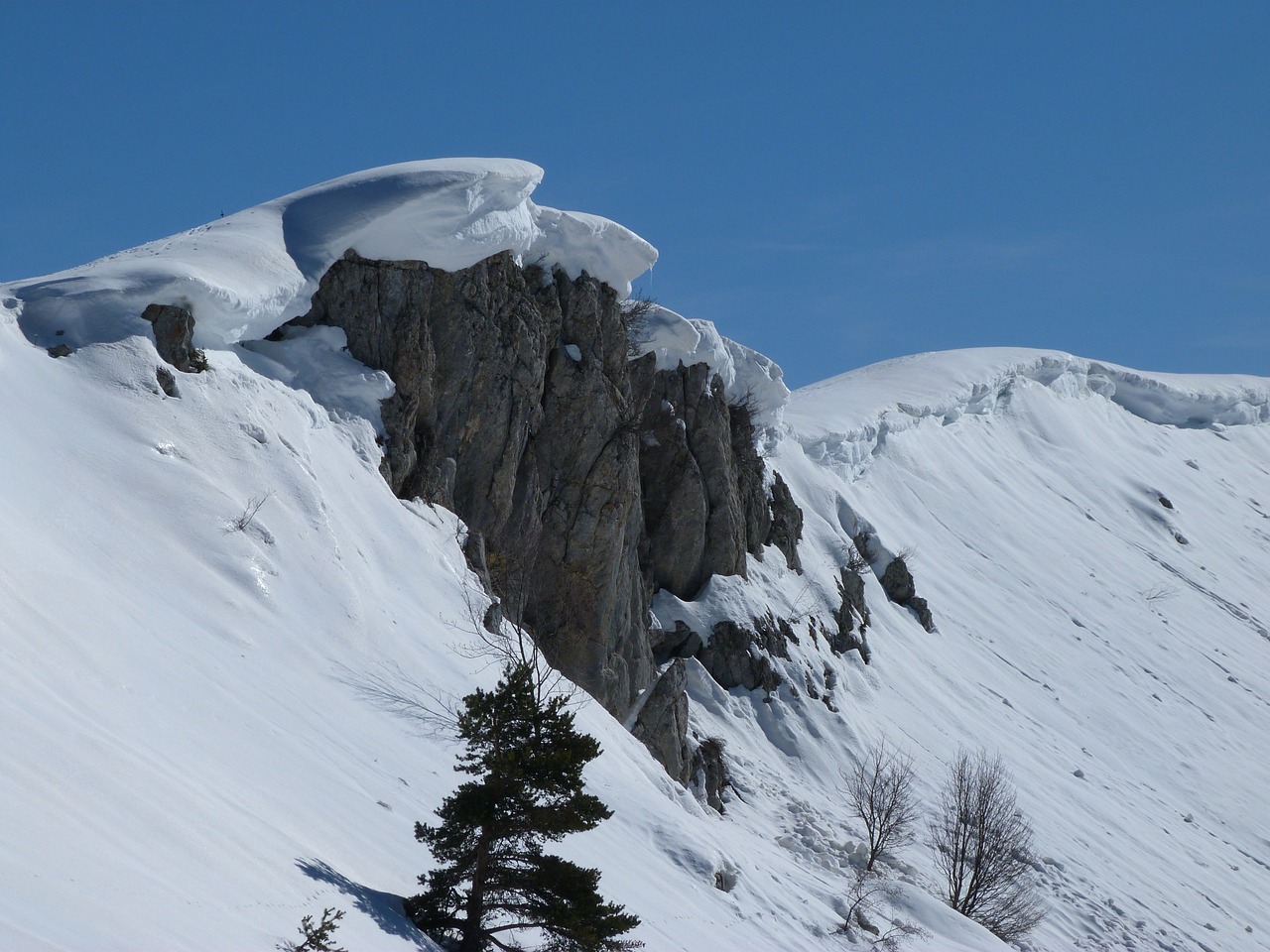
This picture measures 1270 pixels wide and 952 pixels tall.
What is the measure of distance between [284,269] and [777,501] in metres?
16.9

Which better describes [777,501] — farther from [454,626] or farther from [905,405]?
[905,405]

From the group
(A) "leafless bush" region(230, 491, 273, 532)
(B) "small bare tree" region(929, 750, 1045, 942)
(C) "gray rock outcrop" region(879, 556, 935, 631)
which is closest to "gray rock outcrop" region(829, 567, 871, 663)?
(C) "gray rock outcrop" region(879, 556, 935, 631)

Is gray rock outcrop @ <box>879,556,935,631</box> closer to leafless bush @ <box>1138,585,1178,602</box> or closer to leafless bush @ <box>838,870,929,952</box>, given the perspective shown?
leafless bush @ <box>1138,585,1178,602</box>

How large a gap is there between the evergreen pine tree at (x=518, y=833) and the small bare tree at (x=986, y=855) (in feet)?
53.5

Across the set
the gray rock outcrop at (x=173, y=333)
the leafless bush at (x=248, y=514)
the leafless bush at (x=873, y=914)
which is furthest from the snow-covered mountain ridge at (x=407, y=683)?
the leafless bush at (x=873, y=914)

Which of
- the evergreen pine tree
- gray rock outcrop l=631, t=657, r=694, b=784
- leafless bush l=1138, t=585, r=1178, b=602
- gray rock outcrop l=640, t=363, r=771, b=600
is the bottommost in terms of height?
the evergreen pine tree

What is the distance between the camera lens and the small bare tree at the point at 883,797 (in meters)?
24.9

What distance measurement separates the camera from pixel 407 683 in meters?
17.2

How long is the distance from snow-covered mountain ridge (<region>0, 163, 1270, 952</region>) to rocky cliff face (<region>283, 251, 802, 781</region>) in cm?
68

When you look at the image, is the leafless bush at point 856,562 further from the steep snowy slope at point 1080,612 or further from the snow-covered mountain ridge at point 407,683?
the steep snowy slope at point 1080,612

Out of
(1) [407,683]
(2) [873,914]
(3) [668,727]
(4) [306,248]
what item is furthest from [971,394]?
(1) [407,683]

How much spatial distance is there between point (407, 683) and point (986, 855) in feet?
47.2

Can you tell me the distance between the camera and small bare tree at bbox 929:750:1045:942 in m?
25.2

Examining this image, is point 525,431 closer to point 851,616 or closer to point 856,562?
point 851,616
